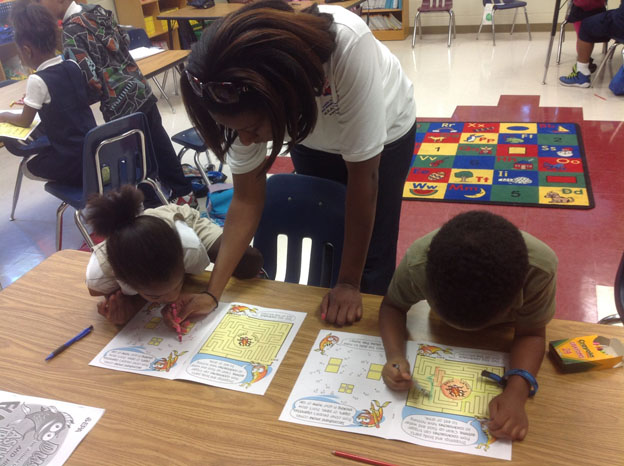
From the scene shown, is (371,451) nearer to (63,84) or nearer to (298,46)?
(298,46)

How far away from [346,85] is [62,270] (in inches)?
34.6

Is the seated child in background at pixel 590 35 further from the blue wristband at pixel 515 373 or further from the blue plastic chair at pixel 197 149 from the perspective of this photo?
the blue wristband at pixel 515 373

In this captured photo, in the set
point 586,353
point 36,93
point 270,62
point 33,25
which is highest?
point 270,62

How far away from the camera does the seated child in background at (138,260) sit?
105 cm

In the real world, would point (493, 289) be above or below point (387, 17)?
above

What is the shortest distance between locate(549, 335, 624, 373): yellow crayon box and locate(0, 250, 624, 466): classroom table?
1cm

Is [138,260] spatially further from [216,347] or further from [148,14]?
→ [148,14]

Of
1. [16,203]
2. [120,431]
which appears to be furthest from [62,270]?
[16,203]

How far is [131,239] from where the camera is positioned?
1.05 meters

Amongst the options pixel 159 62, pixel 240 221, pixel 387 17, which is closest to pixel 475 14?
pixel 387 17

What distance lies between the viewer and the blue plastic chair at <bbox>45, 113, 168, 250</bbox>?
2.10 m

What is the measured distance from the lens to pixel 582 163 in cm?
318

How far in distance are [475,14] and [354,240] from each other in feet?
20.2

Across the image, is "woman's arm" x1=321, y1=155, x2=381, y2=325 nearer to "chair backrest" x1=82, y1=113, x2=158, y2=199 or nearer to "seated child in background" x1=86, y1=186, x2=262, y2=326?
"seated child in background" x1=86, y1=186, x2=262, y2=326
